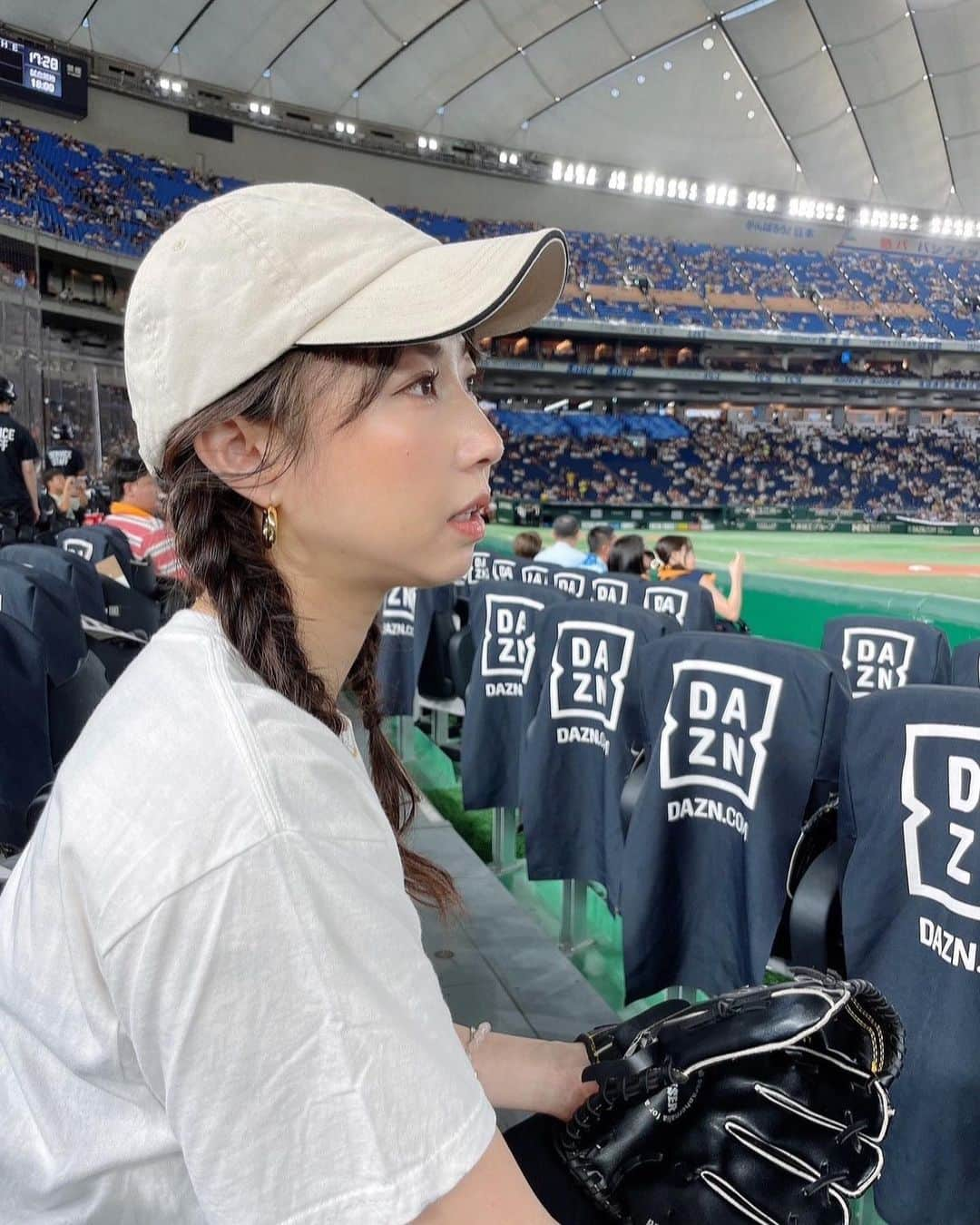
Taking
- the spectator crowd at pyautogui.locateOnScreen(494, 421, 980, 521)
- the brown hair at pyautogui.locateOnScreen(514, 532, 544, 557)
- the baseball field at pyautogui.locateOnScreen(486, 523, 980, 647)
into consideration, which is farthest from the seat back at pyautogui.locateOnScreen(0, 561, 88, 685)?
the spectator crowd at pyautogui.locateOnScreen(494, 421, 980, 521)

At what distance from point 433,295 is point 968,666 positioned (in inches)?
96.8

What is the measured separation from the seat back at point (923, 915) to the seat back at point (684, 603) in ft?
7.27

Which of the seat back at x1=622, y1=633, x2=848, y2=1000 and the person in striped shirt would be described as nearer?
the seat back at x1=622, y1=633, x2=848, y2=1000

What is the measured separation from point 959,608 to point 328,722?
6.27 metres

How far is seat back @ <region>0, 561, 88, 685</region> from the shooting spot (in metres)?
2.36

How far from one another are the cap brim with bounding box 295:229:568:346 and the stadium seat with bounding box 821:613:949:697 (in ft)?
7.64

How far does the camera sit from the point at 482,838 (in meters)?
3.70

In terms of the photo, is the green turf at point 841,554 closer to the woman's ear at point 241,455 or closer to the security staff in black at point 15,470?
the security staff in black at point 15,470

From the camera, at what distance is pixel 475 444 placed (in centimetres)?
Result: 78

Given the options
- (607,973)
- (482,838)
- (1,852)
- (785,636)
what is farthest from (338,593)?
(785,636)

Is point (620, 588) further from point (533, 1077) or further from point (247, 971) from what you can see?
point (247, 971)

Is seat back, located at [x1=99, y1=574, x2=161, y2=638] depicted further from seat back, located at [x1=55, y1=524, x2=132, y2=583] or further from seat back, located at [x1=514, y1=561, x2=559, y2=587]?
seat back, located at [x1=514, y1=561, x2=559, y2=587]

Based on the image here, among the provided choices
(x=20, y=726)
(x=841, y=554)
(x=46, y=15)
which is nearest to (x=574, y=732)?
(x=20, y=726)

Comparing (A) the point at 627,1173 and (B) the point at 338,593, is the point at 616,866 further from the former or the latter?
(B) the point at 338,593
